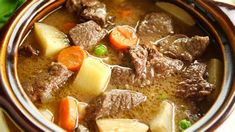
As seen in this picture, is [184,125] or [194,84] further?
[194,84]

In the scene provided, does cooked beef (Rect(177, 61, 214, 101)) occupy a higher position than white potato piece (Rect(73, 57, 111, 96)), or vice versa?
cooked beef (Rect(177, 61, 214, 101))

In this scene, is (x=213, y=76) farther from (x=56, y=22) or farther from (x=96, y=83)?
(x=56, y=22)

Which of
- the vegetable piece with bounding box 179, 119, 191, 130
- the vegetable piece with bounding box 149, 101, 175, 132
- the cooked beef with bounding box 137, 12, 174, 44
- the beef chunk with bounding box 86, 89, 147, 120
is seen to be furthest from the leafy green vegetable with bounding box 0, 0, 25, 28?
the vegetable piece with bounding box 179, 119, 191, 130

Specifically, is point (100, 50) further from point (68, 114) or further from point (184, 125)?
point (184, 125)

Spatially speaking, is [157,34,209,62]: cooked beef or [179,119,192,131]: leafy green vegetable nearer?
[179,119,192,131]: leafy green vegetable

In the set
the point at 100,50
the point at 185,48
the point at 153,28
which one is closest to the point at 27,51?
the point at 100,50

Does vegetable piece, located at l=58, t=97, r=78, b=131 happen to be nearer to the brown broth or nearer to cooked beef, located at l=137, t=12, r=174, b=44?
the brown broth

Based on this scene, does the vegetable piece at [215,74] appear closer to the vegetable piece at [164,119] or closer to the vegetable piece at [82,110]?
the vegetable piece at [164,119]
